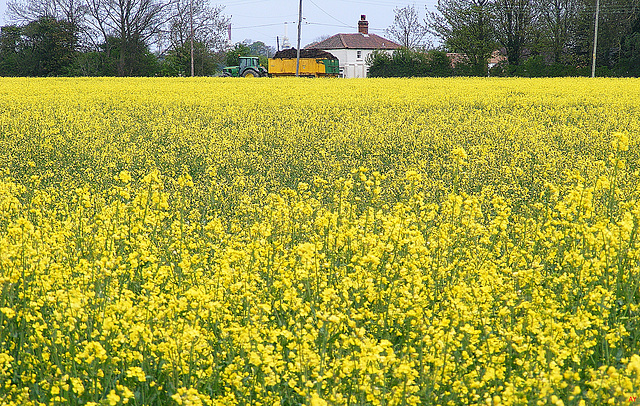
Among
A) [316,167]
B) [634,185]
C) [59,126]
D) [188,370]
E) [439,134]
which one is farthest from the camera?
[59,126]

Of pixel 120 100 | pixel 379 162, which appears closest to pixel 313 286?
pixel 379 162

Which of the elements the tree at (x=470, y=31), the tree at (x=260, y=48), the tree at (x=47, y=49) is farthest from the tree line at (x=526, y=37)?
the tree at (x=260, y=48)

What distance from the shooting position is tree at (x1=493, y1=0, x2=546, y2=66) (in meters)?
52.0

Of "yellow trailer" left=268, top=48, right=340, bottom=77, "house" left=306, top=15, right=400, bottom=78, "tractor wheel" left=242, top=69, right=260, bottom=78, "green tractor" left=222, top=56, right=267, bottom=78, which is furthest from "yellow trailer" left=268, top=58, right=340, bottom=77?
"house" left=306, top=15, right=400, bottom=78

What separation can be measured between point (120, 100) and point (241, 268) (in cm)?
1510

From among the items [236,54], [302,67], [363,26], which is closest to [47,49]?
[236,54]

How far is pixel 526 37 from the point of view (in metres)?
52.1

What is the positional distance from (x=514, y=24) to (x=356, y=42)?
32.2m

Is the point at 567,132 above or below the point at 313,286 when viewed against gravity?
above

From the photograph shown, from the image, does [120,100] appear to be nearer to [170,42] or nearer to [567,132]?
[567,132]

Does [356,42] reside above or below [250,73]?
above

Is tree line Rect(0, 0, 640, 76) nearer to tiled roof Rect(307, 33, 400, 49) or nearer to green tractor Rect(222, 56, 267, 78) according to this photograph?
green tractor Rect(222, 56, 267, 78)

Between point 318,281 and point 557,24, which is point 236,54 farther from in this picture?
point 318,281

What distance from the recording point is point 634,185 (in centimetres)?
656
